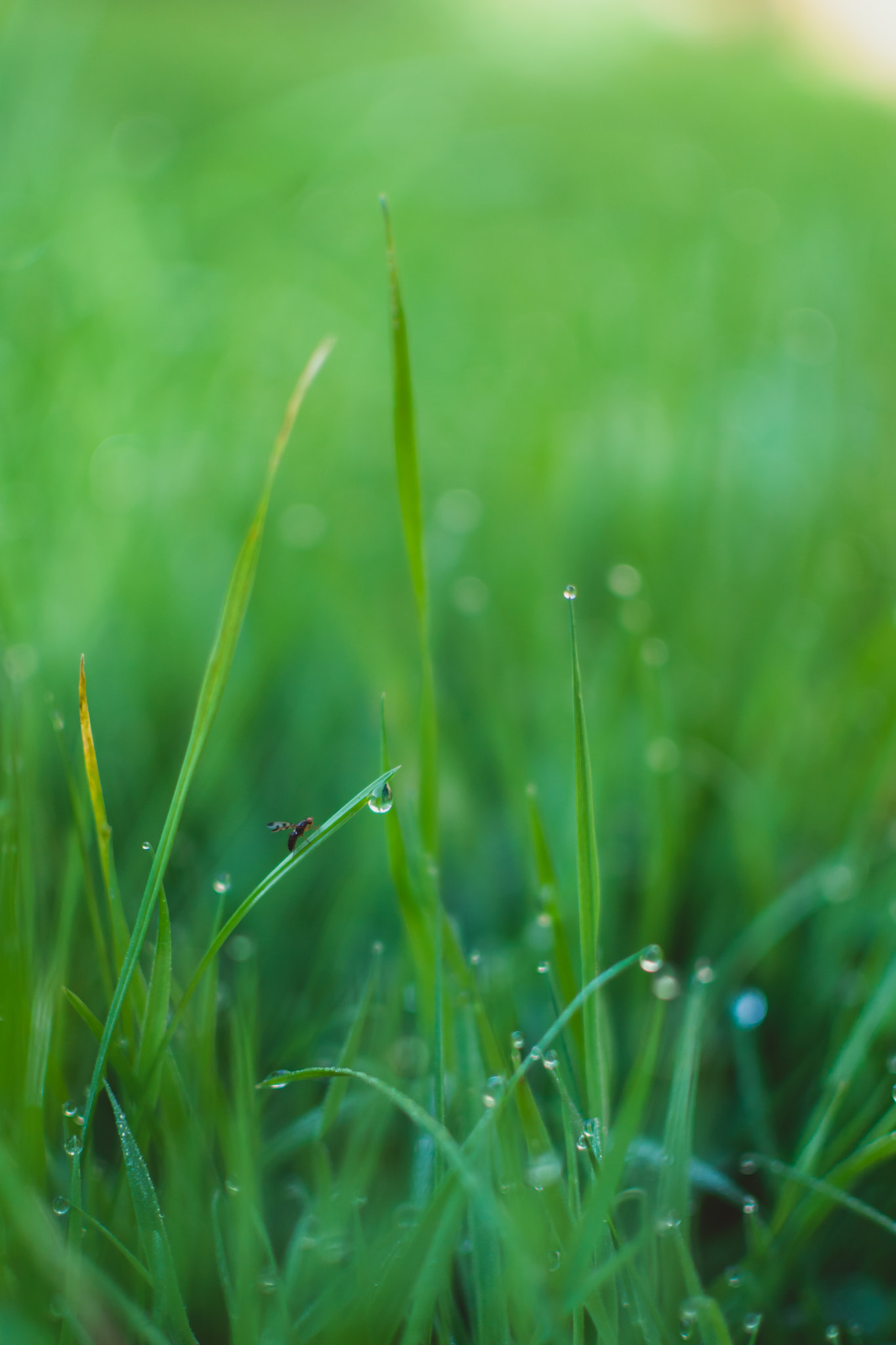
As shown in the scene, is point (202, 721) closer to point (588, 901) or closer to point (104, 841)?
point (104, 841)

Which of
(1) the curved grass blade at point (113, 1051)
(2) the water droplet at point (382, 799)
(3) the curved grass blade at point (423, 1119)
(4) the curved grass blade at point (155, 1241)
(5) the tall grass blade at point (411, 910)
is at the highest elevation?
(2) the water droplet at point (382, 799)

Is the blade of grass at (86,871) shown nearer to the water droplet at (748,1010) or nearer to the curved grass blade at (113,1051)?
the curved grass blade at (113,1051)

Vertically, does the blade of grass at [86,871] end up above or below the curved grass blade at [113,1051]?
above

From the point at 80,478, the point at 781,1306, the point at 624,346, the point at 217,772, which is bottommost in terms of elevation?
the point at 781,1306

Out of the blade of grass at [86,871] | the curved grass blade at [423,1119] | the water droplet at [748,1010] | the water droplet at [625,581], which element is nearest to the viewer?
the curved grass blade at [423,1119]

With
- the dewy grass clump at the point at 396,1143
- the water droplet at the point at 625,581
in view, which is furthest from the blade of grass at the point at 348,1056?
the water droplet at the point at 625,581

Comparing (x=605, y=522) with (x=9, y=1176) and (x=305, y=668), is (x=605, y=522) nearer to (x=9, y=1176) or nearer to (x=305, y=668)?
(x=305, y=668)

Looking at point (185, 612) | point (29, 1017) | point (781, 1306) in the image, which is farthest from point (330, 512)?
point (781, 1306)

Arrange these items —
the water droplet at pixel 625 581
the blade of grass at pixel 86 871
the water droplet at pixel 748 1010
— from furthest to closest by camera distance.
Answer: the water droplet at pixel 625 581
the water droplet at pixel 748 1010
the blade of grass at pixel 86 871

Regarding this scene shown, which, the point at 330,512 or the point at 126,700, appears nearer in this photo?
the point at 126,700
